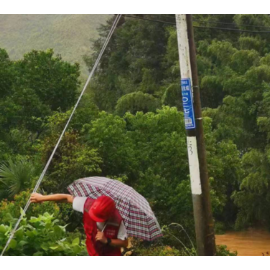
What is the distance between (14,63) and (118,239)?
2130 centimetres

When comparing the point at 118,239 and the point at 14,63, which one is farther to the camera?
the point at 14,63

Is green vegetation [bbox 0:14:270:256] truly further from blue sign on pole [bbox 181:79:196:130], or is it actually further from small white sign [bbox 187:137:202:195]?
blue sign on pole [bbox 181:79:196:130]

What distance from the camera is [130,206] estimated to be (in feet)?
24.8

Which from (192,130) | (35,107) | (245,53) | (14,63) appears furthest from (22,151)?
(192,130)

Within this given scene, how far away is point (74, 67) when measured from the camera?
26.9m

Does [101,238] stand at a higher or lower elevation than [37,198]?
lower

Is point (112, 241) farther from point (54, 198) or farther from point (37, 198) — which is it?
point (37, 198)

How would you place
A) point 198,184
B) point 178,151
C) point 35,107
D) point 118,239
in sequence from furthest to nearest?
point 35,107 → point 178,151 → point 198,184 → point 118,239

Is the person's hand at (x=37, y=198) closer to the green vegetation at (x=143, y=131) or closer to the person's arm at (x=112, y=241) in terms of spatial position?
the green vegetation at (x=143, y=131)

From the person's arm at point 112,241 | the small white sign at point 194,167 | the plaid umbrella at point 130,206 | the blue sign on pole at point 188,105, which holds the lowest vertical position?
the person's arm at point 112,241

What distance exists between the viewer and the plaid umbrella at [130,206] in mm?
7445

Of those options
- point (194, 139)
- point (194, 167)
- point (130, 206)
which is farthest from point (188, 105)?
point (130, 206)

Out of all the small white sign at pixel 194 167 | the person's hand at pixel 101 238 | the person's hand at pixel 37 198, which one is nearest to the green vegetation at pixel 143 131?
the person's hand at pixel 37 198

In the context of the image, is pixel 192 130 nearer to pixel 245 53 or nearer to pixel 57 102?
pixel 57 102
